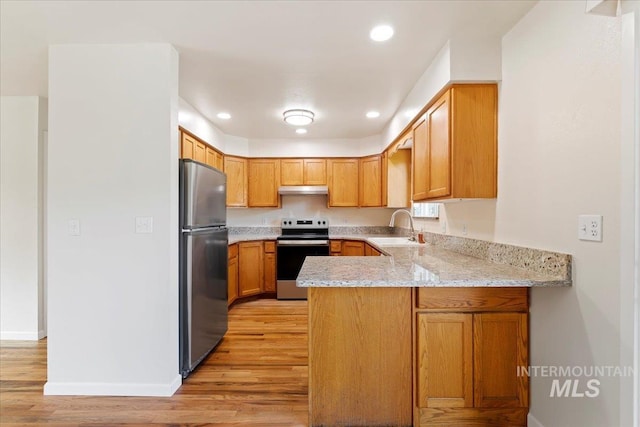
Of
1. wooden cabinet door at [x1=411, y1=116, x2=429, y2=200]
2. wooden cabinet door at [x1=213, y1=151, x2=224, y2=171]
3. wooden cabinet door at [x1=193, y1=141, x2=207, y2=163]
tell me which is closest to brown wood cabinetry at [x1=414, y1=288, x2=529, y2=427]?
wooden cabinet door at [x1=411, y1=116, x2=429, y2=200]

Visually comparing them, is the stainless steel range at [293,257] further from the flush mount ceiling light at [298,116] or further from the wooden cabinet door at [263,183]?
the flush mount ceiling light at [298,116]

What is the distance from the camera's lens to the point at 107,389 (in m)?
2.11

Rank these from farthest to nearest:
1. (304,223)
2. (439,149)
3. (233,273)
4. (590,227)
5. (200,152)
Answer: (304,223)
(233,273)
(200,152)
(439,149)
(590,227)

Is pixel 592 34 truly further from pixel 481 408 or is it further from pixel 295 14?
pixel 481 408

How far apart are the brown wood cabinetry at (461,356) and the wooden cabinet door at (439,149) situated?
30.6 inches

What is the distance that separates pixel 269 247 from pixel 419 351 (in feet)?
10.6

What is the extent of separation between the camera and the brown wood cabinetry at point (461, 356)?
5.27ft

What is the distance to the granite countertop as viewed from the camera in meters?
1.50

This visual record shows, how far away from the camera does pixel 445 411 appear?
5.30 ft

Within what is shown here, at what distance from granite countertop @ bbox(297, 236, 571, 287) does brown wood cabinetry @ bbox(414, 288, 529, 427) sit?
0.32ft

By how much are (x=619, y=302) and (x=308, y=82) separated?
2483 mm

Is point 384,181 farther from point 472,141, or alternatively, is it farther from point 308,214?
point 472,141
